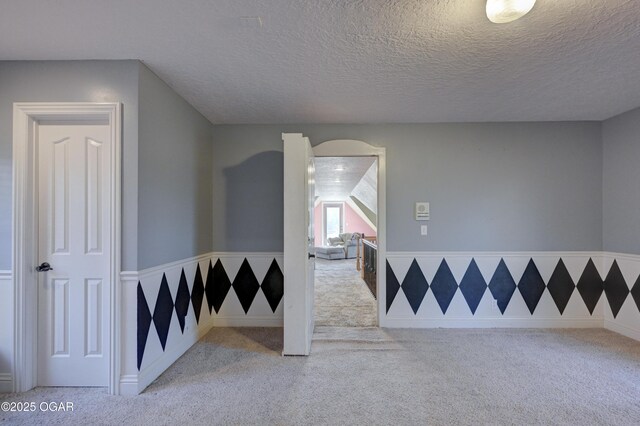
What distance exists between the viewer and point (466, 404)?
215cm

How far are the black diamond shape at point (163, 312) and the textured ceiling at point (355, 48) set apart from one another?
5.64ft

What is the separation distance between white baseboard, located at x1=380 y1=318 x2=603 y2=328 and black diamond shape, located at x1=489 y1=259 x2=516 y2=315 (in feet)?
0.58

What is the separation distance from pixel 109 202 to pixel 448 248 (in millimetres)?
3316

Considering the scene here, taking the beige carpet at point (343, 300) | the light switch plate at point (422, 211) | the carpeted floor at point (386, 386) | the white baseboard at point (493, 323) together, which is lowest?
the beige carpet at point (343, 300)

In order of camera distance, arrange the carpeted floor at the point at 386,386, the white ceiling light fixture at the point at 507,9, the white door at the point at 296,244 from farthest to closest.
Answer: the white door at the point at 296,244, the carpeted floor at the point at 386,386, the white ceiling light fixture at the point at 507,9

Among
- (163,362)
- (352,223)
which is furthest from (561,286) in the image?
(352,223)

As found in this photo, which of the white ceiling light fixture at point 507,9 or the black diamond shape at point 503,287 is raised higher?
the white ceiling light fixture at point 507,9

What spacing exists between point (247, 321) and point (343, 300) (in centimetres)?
167

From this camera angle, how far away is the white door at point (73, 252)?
235 cm

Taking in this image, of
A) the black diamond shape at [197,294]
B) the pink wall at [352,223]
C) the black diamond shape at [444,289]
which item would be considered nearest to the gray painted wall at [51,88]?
the black diamond shape at [197,294]

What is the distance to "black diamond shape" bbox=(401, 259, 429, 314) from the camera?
368 centimetres

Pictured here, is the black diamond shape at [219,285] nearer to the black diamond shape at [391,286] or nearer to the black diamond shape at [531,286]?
the black diamond shape at [391,286]

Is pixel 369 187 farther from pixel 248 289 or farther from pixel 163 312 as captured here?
pixel 163 312

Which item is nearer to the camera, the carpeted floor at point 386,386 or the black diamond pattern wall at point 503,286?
the carpeted floor at point 386,386
